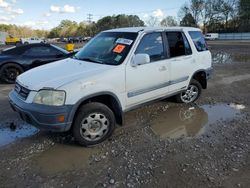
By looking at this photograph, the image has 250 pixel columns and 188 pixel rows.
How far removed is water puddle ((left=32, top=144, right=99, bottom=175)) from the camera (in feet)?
12.9

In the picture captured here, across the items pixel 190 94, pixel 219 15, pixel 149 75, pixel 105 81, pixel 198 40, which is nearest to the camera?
pixel 105 81

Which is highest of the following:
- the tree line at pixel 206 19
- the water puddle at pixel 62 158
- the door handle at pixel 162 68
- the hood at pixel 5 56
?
the tree line at pixel 206 19

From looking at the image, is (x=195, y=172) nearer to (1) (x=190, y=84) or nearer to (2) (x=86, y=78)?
(2) (x=86, y=78)

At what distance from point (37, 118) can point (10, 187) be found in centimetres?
105

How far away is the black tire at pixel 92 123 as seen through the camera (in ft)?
14.3

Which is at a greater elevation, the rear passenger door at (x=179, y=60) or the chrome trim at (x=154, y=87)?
the rear passenger door at (x=179, y=60)

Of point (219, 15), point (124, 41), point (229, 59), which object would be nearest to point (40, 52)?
point (124, 41)

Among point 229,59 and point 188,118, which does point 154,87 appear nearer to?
point 188,118

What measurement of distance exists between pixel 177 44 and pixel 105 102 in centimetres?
226

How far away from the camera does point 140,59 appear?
4.82 meters

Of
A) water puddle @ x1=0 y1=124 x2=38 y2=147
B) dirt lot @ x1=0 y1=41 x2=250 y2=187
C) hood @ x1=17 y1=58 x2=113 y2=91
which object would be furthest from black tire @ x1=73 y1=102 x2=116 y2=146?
water puddle @ x1=0 y1=124 x2=38 y2=147

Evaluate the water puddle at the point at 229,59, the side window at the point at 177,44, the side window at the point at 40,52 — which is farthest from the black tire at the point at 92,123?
the water puddle at the point at 229,59

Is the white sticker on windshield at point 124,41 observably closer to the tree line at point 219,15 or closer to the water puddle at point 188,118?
the water puddle at point 188,118

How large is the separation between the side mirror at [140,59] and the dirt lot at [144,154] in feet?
4.35
